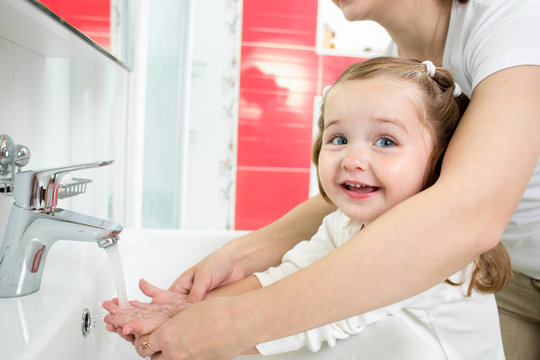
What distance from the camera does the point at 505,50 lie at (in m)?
0.58

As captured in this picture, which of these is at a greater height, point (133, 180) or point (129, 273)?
point (133, 180)

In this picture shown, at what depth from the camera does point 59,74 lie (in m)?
1.02

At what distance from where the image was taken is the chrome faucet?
1.97ft

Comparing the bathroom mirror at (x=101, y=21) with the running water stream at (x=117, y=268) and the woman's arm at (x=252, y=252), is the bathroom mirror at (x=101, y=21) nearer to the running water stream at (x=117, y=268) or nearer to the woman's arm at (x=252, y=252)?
the running water stream at (x=117, y=268)

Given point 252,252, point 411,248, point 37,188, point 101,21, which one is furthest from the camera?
point 101,21

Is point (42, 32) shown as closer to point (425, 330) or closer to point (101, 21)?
point (101, 21)

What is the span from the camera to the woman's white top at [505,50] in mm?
578

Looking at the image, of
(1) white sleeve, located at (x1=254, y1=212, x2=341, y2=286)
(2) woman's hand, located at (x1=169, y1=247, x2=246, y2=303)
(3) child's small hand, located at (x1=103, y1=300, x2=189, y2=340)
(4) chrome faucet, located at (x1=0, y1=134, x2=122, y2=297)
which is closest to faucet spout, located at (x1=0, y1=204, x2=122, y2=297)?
(4) chrome faucet, located at (x1=0, y1=134, x2=122, y2=297)

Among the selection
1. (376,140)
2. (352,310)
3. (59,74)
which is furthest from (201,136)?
(352,310)

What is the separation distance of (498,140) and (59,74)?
0.95 metres

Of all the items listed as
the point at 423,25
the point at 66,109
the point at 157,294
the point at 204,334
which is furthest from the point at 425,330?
the point at 66,109

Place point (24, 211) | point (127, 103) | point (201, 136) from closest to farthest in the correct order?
point (24, 211) < point (127, 103) < point (201, 136)

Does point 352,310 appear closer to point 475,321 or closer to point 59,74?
point 475,321

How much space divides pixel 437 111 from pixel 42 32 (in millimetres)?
666
